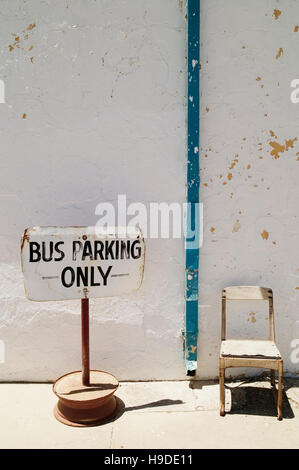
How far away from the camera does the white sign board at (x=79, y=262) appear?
2.72m

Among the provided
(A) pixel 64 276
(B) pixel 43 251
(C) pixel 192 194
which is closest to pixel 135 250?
(A) pixel 64 276

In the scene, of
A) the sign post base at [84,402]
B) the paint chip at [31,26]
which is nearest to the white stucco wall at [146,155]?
the paint chip at [31,26]

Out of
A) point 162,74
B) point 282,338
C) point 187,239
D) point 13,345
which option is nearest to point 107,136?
point 162,74

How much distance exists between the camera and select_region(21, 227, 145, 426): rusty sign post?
2732mm

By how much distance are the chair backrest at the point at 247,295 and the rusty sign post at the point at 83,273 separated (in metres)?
0.83

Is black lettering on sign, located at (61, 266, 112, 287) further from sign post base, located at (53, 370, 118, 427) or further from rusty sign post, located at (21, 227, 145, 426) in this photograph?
sign post base, located at (53, 370, 118, 427)

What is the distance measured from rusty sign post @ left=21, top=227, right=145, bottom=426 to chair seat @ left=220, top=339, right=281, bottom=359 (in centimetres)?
88

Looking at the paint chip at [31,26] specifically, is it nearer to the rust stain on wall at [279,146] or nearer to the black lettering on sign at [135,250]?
the black lettering on sign at [135,250]

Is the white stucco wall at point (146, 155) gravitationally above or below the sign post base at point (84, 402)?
above

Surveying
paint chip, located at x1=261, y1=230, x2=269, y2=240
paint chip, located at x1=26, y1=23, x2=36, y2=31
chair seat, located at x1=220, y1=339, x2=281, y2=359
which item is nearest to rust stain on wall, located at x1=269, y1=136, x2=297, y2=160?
paint chip, located at x1=261, y1=230, x2=269, y2=240

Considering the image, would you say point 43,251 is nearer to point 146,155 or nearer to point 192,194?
point 146,155

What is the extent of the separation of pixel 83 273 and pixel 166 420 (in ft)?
4.08

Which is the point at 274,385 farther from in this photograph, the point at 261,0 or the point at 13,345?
the point at 261,0

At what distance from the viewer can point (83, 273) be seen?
9.28 ft
